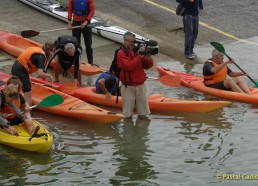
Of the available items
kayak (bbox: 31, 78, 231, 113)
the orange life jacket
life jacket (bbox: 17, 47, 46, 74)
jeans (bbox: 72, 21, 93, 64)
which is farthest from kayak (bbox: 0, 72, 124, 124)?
jeans (bbox: 72, 21, 93, 64)

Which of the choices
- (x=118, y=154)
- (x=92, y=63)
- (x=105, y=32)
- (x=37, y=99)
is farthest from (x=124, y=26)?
(x=118, y=154)

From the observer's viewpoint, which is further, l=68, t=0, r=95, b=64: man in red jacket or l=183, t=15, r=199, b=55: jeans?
l=183, t=15, r=199, b=55: jeans

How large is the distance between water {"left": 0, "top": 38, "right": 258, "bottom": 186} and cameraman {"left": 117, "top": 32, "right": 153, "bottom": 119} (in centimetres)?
32

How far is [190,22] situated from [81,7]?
2484 millimetres

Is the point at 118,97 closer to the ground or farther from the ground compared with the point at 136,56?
closer to the ground

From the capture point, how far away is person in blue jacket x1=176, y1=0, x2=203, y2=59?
536 inches

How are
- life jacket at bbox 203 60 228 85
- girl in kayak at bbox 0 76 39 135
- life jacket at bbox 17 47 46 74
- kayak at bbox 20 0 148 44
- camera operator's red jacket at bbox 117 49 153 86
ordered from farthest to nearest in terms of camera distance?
kayak at bbox 20 0 148 44 < life jacket at bbox 203 60 228 85 < life jacket at bbox 17 47 46 74 < camera operator's red jacket at bbox 117 49 153 86 < girl in kayak at bbox 0 76 39 135

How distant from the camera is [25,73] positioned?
10.2 meters

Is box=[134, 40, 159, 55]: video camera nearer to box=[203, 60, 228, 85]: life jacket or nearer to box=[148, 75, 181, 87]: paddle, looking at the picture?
box=[148, 75, 181, 87]: paddle

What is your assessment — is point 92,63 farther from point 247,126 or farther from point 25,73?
point 247,126

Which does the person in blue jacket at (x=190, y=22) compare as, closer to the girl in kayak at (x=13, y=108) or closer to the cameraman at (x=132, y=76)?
the cameraman at (x=132, y=76)

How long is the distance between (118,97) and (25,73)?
65.0 inches

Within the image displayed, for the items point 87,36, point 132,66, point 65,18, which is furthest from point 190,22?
point 132,66

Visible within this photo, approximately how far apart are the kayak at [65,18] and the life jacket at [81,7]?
1400 mm
